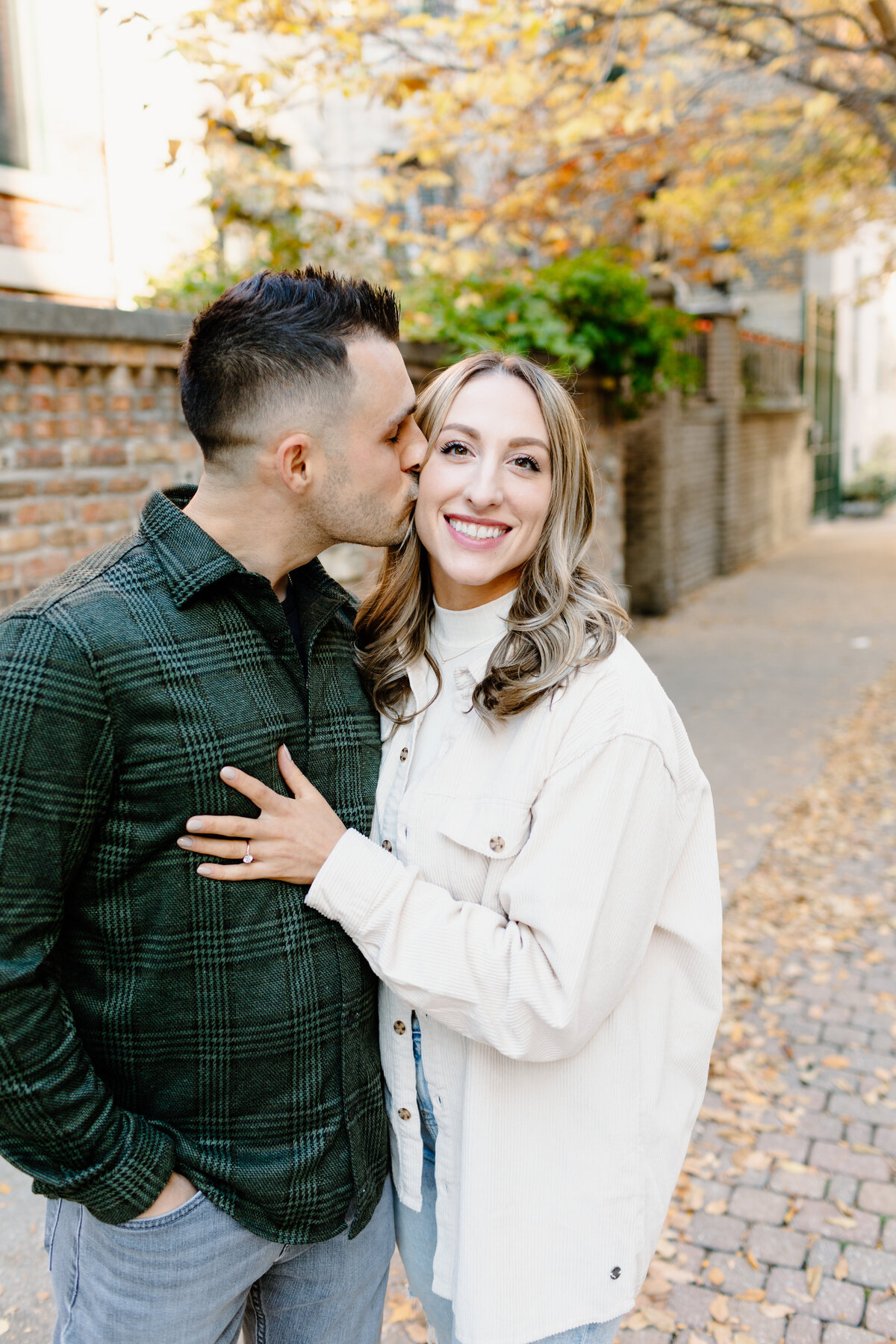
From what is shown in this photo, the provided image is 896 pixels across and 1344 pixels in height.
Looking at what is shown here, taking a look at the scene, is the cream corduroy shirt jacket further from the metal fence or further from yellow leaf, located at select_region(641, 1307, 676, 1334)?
the metal fence

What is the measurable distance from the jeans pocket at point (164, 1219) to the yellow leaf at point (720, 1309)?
1963 mm

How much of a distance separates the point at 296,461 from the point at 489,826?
0.67 meters

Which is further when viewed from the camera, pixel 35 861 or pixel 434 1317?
pixel 434 1317

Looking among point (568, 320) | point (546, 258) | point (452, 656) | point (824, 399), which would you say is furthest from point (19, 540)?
point (824, 399)

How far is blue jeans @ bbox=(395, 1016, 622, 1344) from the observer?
1853 mm

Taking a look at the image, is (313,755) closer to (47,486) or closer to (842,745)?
(47,486)

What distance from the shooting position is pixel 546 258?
41.4 feet

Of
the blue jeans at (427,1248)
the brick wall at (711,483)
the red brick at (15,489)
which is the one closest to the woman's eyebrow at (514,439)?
the blue jeans at (427,1248)

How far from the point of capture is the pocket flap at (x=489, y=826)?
1741 mm

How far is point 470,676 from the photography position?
1.99 metres

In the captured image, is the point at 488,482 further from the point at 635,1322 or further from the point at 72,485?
the point at 72,485

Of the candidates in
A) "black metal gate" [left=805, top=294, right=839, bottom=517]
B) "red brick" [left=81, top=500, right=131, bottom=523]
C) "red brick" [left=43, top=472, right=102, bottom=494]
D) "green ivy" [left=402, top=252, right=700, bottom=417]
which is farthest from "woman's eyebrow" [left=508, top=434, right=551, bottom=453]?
"black metal gate" [left=805, top=294, right=839, bottom=517]

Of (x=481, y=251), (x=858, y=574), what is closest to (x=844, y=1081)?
(x=481, y=251)

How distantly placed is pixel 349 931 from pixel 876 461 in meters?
31.0
